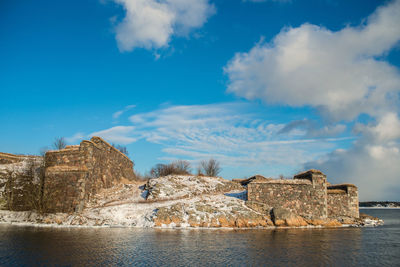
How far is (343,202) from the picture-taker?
34969 millimetres

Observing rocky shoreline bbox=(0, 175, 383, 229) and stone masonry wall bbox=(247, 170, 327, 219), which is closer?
rocky shoreline bbox=(0, 175, 383, 229)

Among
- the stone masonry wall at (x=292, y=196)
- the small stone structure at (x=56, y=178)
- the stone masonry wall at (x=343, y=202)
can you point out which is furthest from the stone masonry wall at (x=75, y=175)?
the stone masonry wall at (x=343, y=202)

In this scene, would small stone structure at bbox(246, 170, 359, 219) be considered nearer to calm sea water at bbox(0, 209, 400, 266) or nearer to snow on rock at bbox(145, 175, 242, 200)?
snow on rock at bbox(145, 175, 242, 200)

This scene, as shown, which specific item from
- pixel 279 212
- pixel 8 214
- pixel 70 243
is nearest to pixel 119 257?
pixel 70 243

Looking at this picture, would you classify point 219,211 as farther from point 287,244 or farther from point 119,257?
point 119,257

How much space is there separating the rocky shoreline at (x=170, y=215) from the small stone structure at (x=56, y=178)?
3.62 feet

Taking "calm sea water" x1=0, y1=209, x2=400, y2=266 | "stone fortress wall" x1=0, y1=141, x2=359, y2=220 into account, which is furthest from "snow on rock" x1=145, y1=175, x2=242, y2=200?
"calm sea water" x1=0, y1=209, x2=400, y2=266

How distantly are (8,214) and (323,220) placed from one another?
33.1 m

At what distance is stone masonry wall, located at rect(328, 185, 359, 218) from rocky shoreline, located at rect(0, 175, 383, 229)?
1.30m

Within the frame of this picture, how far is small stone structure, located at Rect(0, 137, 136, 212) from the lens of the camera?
29359 millimetres

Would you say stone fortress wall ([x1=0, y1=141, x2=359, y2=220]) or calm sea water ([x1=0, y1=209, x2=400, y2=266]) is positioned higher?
stone fortress wall ([x1=0, y1=141, x2=359, y2=220])

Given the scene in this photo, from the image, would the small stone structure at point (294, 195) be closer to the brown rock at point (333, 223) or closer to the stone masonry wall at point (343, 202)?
the brown rock at point (333, 223)

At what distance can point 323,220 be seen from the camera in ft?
100.0

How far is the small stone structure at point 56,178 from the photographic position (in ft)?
96.3
